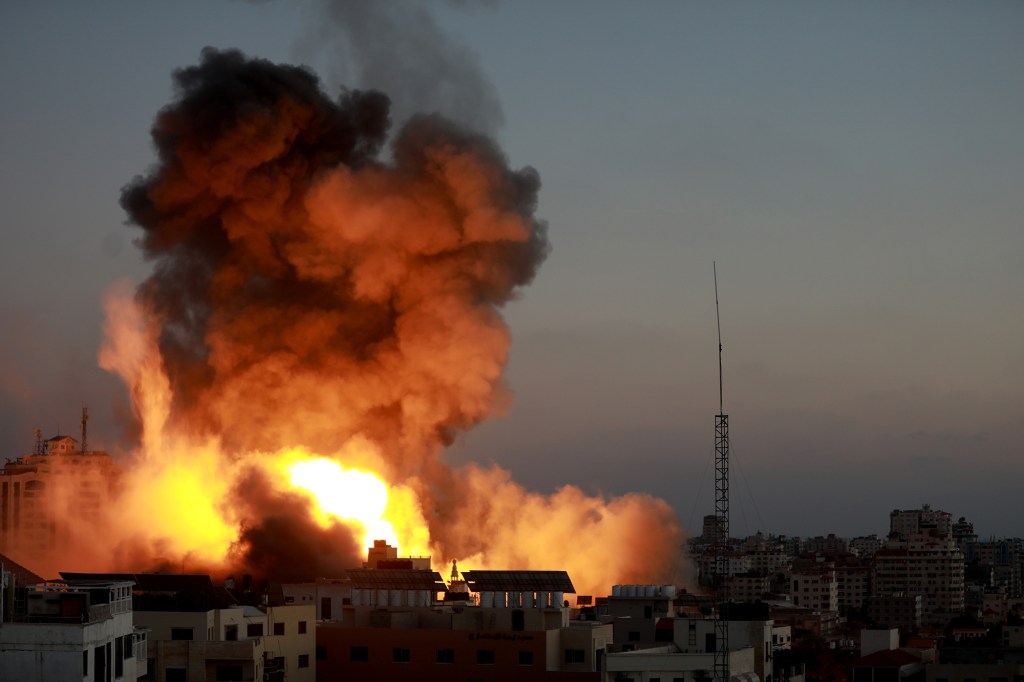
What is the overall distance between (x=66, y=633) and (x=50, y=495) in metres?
94.4

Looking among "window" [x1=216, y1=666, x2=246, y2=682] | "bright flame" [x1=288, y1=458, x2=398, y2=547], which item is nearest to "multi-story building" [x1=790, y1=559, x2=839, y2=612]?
"bright flame" [x1=288, y1=458, x2=398, y2=547]

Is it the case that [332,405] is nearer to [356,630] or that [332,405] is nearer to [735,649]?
[356,630]

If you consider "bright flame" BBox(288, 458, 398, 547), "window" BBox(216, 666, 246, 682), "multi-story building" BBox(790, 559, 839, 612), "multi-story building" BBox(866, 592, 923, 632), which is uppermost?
"bright flame" BBox(288, 458, 398, 547)

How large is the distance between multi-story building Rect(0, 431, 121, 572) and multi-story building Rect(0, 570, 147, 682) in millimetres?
47577

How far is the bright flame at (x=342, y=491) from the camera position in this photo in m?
84.9

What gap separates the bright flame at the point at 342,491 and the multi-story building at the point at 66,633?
36.3 metres

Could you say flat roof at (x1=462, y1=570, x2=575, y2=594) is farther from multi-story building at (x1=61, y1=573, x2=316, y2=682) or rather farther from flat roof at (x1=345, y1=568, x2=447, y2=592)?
multi-story building at (x1=61, y1=573, x2=316, y2=682)

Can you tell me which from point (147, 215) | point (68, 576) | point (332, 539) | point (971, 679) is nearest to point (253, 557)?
point (332, 539)

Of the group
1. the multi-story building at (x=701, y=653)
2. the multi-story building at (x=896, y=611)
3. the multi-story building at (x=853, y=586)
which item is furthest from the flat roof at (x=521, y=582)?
the multi-story building at (x=853, y=586)

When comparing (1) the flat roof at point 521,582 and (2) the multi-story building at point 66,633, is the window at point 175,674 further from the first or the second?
(1) the flat roof at point 521,582

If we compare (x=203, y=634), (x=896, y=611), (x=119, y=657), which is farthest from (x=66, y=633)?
(x=896, y=611)

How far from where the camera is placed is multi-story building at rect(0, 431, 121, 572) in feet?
347

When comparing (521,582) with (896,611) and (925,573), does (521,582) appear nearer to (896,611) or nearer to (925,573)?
(896,611)

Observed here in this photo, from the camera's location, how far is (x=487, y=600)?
217ft
